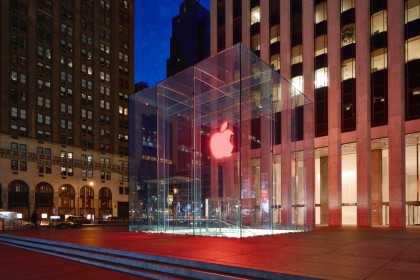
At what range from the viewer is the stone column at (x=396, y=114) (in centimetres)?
3133

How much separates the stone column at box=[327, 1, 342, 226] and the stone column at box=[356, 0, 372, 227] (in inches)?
75.1

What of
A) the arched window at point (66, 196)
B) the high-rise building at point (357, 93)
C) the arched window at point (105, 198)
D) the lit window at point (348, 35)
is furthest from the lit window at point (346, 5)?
the arched window at point (105, 198)

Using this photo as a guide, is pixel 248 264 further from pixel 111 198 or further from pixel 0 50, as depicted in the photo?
pixel 111 198

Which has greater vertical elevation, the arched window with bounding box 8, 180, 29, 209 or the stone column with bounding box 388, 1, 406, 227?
the stone column with bounding box 388, 1, 406, 227

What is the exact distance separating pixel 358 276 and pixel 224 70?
1481 centimetres

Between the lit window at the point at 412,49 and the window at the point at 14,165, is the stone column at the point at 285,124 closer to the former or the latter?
the lit window at the point at 412,49

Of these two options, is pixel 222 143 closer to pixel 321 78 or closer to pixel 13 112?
pixel 321 78

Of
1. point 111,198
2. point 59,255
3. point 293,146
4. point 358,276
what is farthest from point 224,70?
point 111,198

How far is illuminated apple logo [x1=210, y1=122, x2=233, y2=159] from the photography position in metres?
21.0

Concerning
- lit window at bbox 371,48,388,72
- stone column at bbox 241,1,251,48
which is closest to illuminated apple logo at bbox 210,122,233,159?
lit window at bbox 371,48,388,72

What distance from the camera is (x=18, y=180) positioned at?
6744 cm

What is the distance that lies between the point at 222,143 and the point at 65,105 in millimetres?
65041

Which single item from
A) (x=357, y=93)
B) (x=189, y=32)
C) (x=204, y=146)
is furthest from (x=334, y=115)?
(x=189, y=32)

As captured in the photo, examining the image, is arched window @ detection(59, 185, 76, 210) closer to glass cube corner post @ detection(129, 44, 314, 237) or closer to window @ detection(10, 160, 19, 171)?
window @ detection(10, 160, 19, 171)
